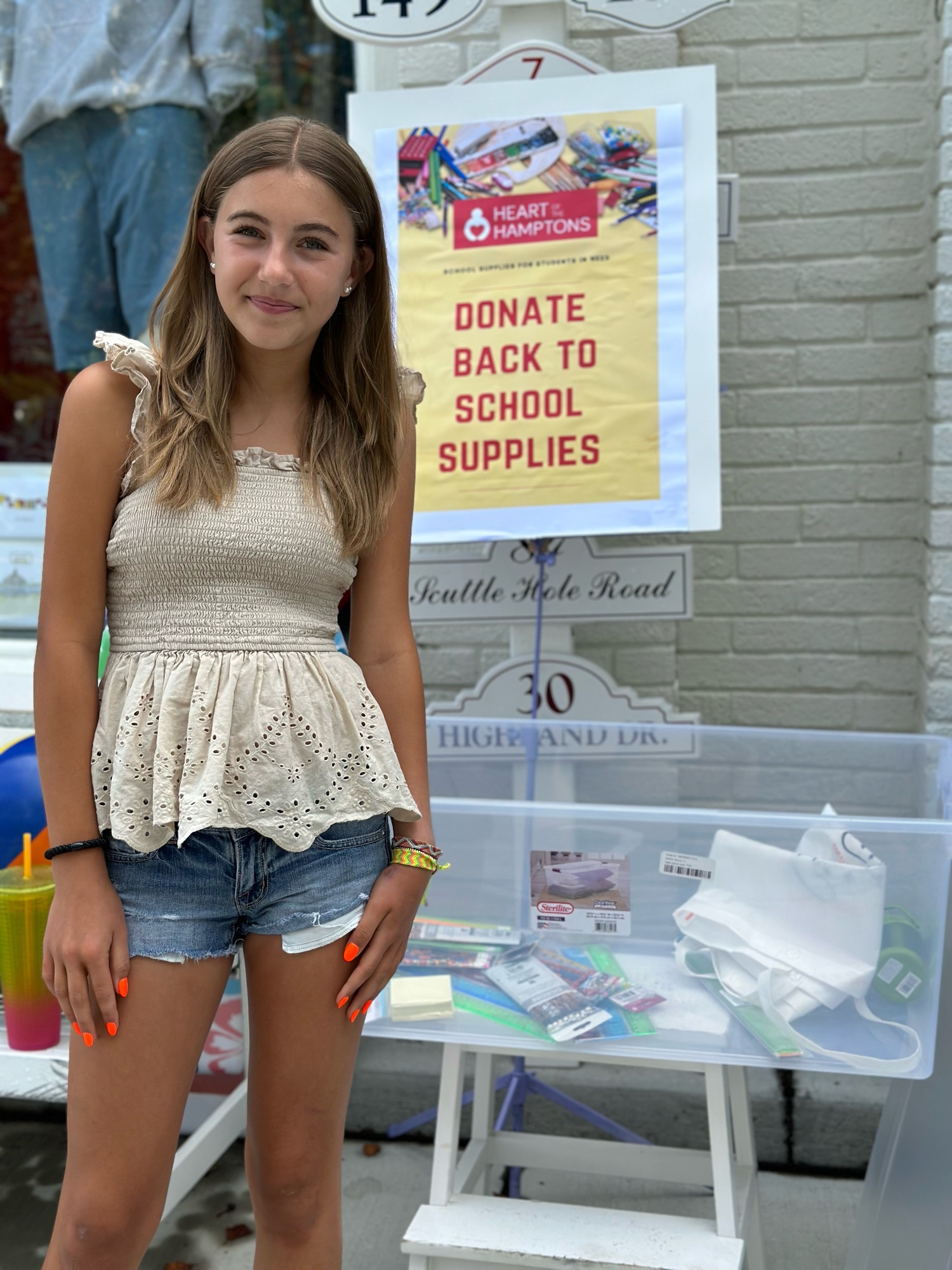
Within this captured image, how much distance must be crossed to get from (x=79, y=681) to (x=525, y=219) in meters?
1.39

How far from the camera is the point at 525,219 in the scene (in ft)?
7.20

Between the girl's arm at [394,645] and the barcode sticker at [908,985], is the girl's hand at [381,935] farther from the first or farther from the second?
the barcode sticker at [908,985]

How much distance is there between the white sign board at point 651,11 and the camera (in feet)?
6.83

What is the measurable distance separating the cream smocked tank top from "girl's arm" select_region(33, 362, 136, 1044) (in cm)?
2

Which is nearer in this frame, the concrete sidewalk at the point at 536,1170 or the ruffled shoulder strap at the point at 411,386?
the ruffled shoulder strap at the point at 411,386

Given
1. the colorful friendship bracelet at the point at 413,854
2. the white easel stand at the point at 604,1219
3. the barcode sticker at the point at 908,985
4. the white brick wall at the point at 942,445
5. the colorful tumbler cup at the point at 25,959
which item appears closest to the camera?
the colorful friendship bracelet at the point at 413,854

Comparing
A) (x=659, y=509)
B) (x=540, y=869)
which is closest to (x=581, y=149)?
(x=659, y=509)

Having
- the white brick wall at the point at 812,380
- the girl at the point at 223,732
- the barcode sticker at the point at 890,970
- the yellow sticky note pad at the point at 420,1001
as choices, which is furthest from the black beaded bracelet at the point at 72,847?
the white brick wall at the point at 812,380

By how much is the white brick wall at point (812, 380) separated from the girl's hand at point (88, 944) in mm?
1628

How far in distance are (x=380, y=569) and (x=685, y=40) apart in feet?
6.06

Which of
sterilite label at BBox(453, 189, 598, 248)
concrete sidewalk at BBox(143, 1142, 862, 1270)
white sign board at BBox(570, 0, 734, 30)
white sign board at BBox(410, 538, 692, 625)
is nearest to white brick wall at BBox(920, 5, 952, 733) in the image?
white sign board at BBox(410, 538, 692, 625)

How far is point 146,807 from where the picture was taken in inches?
44.9

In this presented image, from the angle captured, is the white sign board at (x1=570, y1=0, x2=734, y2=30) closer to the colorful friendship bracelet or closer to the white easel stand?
the colorful friendship bracelet

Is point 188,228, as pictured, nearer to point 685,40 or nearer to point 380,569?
point 380,569
